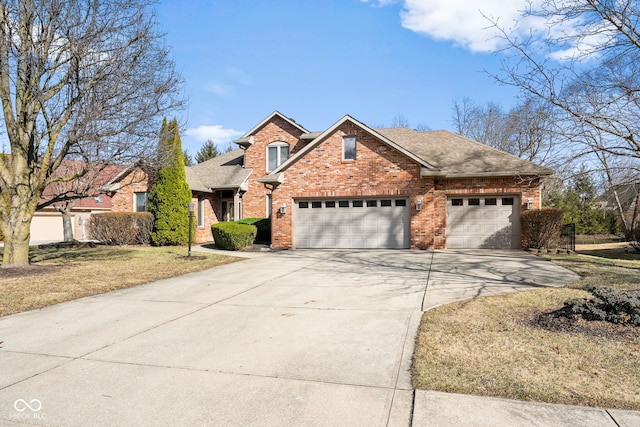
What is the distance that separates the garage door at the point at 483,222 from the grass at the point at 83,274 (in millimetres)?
9147

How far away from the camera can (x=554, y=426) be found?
3.02 metres

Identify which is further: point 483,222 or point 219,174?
point 219,174

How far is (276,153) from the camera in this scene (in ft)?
76.6

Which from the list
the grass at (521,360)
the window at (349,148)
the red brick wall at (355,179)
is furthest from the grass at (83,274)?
the grass at (521,360)

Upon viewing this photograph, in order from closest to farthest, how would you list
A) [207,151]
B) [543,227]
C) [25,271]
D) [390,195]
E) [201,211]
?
[25,271]
[543,227]
[390,195]
[201,211]
[207,151]

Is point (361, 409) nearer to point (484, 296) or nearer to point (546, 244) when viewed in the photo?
point (484, 296)

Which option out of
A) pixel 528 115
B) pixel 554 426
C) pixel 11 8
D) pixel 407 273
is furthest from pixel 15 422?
pixel 11 8

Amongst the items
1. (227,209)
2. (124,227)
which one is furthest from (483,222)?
(124,227)

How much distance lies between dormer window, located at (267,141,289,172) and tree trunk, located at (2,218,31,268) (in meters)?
13.4

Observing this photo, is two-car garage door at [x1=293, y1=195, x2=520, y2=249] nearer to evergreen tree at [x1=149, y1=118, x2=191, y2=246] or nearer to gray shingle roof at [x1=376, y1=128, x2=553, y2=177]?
gray shingle roof at [x1=376, y1=128, x2=553, y2=177]

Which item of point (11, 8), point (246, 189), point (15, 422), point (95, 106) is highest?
point (11, 8)

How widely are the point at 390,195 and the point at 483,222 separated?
4.01m

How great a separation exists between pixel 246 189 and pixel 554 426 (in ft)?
66.8

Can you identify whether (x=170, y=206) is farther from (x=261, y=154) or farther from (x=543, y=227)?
(x=543, y=227)
